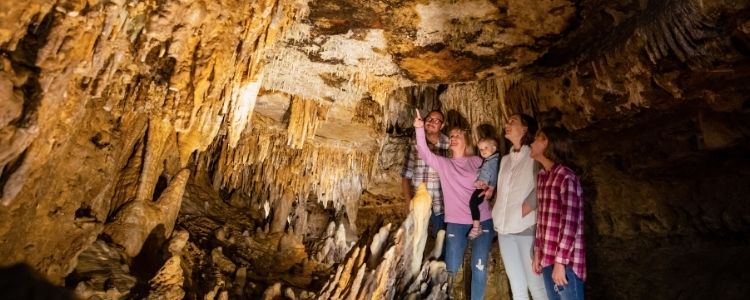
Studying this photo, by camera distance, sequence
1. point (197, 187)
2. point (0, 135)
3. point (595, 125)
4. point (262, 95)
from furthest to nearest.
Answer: point (197, 187), point (262, 95), point (595, 125), point (0, 135)

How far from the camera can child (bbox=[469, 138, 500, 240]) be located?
3.51 metres

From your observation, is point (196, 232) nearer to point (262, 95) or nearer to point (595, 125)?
point (262, 95)

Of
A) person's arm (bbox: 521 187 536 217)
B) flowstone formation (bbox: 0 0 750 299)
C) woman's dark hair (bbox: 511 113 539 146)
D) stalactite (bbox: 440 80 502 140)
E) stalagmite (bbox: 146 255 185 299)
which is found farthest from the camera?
stalactite (bbox: 440 80 502 140)

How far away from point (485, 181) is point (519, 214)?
49 cm

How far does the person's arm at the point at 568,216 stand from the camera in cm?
264

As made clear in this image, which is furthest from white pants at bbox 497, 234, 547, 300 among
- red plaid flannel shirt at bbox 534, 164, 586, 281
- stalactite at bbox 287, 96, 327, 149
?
stalactite at bbox 287, 96, 327, 149

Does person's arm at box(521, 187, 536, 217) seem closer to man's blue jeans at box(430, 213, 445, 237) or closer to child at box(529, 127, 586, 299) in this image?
child at box(529, 127, 586, 299)

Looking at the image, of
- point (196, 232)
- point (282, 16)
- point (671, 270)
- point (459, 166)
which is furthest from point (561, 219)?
point (196, 232)

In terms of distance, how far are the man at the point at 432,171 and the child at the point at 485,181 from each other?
2.14 feet

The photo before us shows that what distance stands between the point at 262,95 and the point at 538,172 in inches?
144

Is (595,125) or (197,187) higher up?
(595,125)

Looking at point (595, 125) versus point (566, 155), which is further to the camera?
point (595, 125)

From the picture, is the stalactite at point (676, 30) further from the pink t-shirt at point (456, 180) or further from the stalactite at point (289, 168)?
the stalactite at point (289, 168)

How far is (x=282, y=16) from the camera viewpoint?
11.3ft
